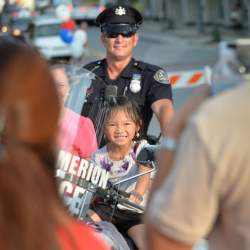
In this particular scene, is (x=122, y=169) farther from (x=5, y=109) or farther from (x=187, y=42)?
(x=187, y=42)

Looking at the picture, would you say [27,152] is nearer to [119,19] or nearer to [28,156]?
[28,156]

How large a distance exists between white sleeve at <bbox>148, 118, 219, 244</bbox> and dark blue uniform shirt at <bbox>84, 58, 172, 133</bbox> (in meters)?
2.52

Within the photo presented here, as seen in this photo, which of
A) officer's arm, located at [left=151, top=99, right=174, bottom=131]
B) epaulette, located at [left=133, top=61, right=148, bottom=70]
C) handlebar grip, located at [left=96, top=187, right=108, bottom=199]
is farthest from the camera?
epaulette, located at [left=133, top=61, right=148, bottom=70]

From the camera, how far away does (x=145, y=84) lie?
12.2ft

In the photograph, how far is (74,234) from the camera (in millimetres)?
1144

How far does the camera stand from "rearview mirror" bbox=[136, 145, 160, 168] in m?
2.24

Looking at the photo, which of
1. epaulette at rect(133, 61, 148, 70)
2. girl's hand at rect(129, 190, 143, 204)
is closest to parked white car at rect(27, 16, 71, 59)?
epaulette at rect(133, 61, 148, 70)

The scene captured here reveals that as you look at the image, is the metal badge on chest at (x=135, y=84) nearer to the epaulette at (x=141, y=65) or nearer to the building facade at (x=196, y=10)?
the epaulette at (x=141, y=65)

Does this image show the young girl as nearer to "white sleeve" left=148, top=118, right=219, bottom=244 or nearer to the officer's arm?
the officer's arm

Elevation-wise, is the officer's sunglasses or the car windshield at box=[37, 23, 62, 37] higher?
the car windshield at box=[37, 23, 62, 37]

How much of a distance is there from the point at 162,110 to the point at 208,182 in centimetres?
242

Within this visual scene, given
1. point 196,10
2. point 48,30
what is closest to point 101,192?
point 48,30

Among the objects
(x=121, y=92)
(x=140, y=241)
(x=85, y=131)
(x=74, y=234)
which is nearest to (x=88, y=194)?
(x=85, y=131)

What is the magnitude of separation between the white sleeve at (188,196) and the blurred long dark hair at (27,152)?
0.26 m
